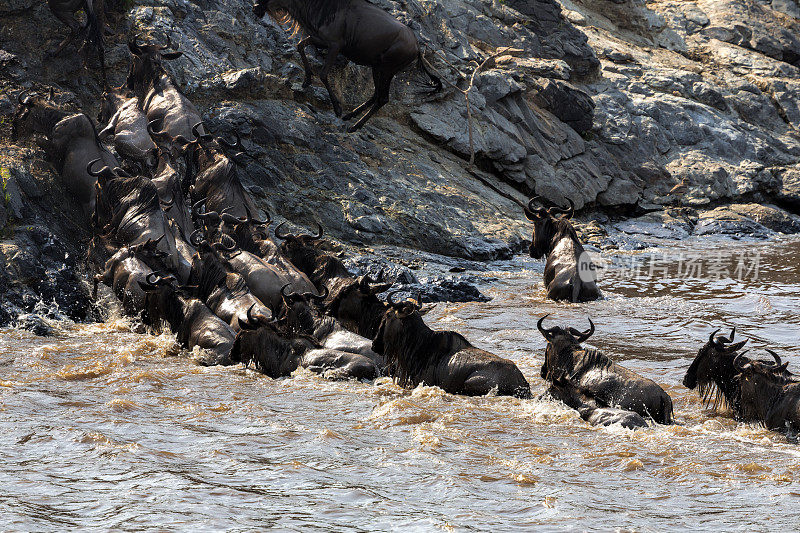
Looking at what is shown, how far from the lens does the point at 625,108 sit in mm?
22672

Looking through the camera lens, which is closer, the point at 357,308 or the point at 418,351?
the point at 418,351

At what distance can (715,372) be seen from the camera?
741cm

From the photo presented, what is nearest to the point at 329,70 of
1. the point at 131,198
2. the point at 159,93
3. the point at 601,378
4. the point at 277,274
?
the point at 159,93

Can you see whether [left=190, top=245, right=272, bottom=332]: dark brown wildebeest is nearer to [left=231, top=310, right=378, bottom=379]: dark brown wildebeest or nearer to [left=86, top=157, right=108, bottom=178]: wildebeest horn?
[left=231, top=310, right=378, bottom=379]: dark brown wildebeest

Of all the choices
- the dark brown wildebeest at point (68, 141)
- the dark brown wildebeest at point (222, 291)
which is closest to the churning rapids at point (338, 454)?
the dark brown wildebeest at point (222, 291)

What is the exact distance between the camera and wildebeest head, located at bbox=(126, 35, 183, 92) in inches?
553

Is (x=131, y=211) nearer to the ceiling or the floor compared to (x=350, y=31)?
nearer to the floor

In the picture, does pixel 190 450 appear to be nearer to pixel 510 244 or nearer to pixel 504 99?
pixel 510 244

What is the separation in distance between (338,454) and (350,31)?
35.2 ft

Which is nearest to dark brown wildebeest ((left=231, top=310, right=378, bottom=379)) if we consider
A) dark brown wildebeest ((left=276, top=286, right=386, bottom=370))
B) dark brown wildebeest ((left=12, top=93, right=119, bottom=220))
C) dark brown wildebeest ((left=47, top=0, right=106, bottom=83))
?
dark brown wildebeest ((left=276, top=286, right=386, bottom=370))

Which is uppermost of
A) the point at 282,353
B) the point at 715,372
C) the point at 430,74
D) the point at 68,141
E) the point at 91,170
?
the point at 430,74

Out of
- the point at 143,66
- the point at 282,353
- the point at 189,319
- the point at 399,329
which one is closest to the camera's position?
the point at 399,329

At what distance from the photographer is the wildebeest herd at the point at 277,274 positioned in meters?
7.31

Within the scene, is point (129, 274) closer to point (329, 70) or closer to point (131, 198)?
point (131, 198)
